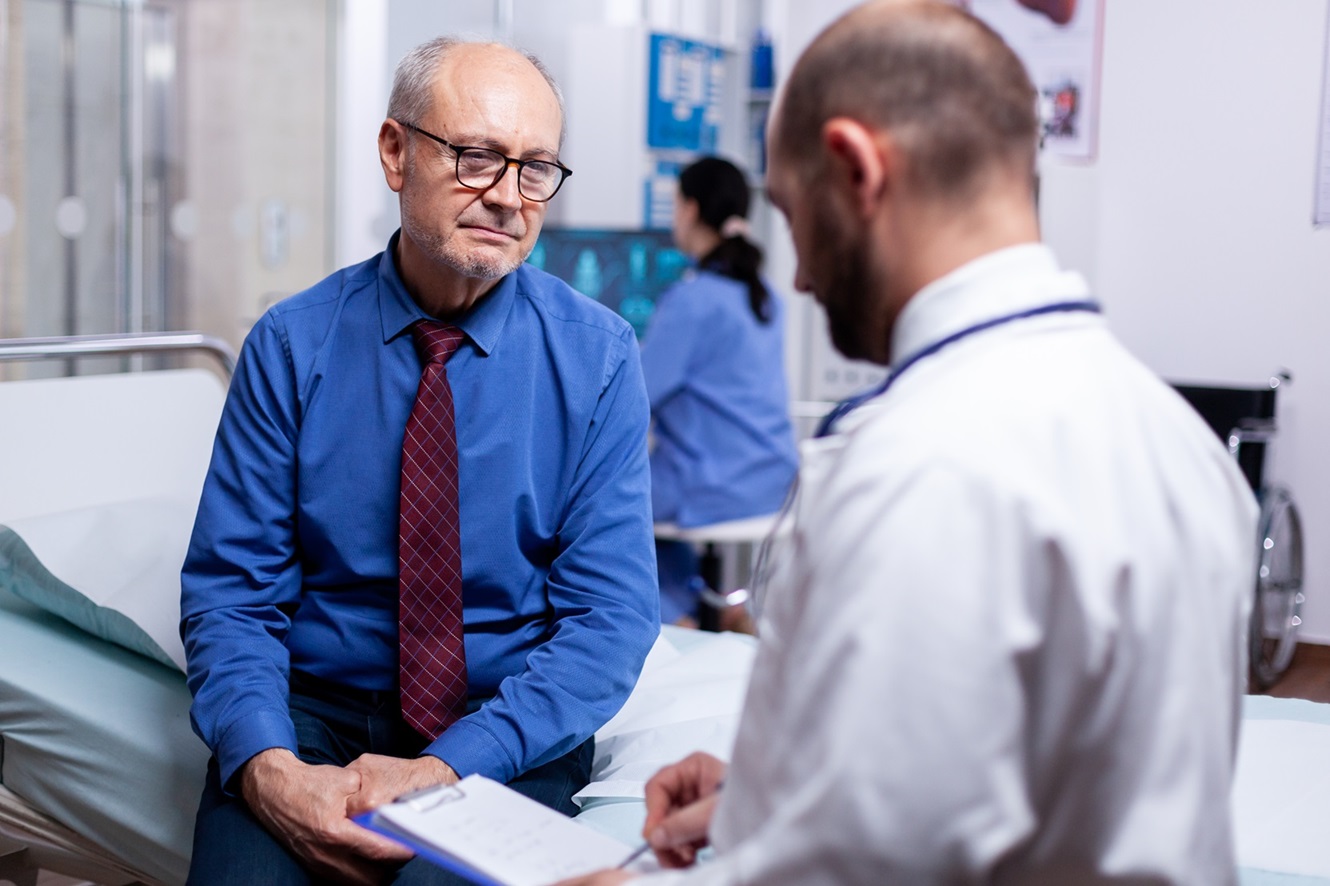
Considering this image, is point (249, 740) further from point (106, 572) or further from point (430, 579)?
point (106, 572)

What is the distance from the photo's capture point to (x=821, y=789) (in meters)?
0.71

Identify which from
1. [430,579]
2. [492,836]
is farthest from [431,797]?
[430,579]

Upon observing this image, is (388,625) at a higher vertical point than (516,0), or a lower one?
lower

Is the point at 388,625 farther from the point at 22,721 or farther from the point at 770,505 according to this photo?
the point at 770,505

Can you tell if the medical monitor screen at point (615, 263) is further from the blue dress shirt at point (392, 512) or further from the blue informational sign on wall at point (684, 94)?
the blue dress shirt at point (392, 512)

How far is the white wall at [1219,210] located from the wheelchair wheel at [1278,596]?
164 mm

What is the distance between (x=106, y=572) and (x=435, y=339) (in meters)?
0.66

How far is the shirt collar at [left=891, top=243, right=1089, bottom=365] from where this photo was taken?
80 cm

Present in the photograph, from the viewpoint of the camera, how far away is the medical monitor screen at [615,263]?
4.73 meters

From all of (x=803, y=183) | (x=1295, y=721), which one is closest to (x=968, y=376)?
(x=803, y=183)

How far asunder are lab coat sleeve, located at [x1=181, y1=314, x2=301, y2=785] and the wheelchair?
120 inches

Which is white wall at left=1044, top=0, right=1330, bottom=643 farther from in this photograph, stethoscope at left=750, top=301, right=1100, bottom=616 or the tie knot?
stethoscope at left=750, top=301, right=1100, bottom=616

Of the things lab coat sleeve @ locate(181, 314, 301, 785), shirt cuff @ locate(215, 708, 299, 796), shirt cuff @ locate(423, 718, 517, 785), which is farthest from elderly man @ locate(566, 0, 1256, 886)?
lab coat sleeve @ locate(181, 314, 301, 785)

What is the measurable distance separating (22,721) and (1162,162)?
3.93 meters
